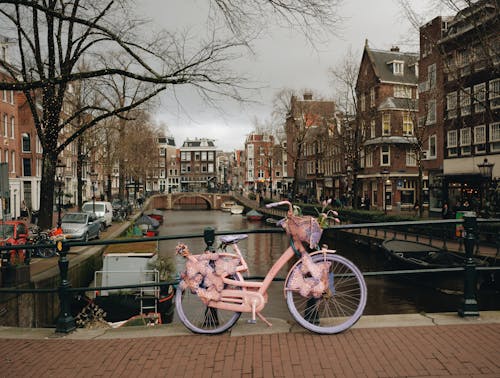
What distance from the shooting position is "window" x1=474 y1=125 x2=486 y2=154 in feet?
88.2

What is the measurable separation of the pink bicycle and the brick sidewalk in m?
0.18

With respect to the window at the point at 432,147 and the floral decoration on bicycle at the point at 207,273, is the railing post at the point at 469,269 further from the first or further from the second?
the window at the point at 432,147

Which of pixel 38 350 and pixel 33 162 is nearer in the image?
pixel 38 350

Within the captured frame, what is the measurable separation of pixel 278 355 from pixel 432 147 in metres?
35.3

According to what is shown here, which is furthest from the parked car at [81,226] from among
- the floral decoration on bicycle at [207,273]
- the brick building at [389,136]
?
the brick building at [389,136]

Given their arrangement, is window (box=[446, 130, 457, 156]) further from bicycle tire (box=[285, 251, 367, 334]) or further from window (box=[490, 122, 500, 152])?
bicycle tire (box=[285, 251, 367, 334])

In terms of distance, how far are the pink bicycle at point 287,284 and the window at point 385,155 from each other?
135 ft

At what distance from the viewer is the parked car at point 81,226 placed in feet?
69.6

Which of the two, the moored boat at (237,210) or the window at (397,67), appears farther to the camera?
the moored boat at (237,210)

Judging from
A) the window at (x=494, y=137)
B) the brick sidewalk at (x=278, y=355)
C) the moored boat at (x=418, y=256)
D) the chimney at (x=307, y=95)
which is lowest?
the moored boat at (x=418, y=256)

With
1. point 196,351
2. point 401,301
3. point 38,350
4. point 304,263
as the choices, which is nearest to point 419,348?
point 304,263

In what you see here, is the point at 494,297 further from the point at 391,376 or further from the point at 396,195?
the point at 396,195

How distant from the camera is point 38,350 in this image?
4141 mm

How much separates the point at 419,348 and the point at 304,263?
1.19 meters
